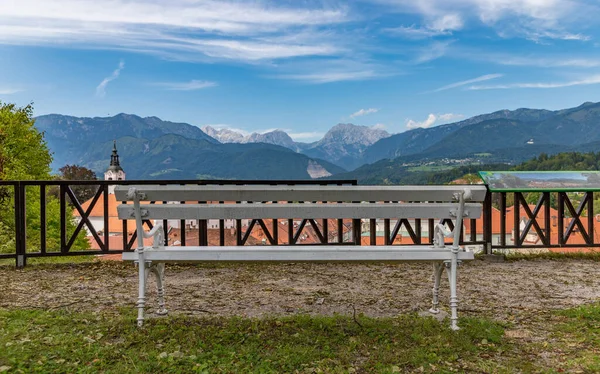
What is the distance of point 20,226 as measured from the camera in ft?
22.6

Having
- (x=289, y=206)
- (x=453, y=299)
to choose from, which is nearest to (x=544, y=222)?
(x=453, y=299)

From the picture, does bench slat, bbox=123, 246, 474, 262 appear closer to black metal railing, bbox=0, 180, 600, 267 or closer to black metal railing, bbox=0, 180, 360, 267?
black metal railing, bbox=0, 180, 360, 267

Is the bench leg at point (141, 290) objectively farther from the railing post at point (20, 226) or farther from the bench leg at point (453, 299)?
the railing post at point (20, 226)

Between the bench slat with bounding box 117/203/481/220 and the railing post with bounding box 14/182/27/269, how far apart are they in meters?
3.73

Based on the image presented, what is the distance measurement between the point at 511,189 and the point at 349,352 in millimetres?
4990

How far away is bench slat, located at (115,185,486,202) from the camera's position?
3.79 m

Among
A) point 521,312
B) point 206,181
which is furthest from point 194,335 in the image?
point 206,181

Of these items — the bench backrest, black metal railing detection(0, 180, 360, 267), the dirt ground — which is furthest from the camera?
black metal railing detection(0, 180, 360, 267)

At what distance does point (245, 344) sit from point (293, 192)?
1.20m

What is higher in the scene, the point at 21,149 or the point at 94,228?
the point at 21,149

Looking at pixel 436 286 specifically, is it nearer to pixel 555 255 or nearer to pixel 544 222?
pixel 555 255

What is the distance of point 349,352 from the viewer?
3.37 meters

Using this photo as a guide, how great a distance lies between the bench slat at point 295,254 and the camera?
12.1 feet

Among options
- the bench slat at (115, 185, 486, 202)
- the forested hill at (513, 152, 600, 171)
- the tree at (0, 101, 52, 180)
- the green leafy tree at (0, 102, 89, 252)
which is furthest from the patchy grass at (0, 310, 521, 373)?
the forested hill at (513, 152, 600, 171)
